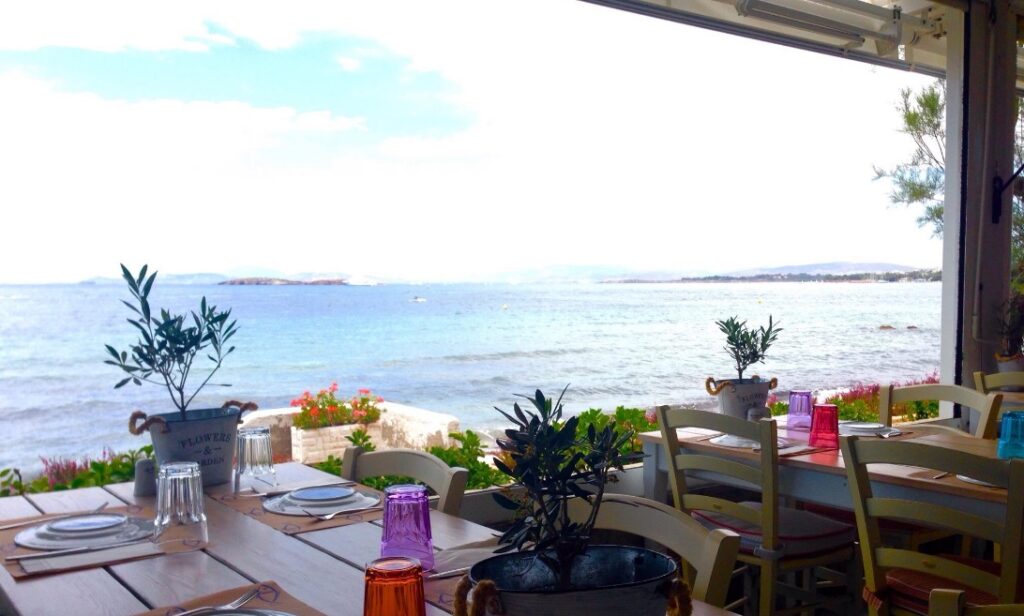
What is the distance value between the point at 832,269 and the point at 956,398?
32616mm

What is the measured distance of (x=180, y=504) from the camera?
156 cm

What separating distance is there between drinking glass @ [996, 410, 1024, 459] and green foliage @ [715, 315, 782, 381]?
0.82 metres

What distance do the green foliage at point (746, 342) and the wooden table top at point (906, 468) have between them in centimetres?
27

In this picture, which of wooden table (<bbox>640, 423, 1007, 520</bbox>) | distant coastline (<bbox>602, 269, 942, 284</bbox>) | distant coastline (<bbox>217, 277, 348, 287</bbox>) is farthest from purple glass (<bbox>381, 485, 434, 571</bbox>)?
distant coastline (<bbox>602, 269, 942, 284</bbox>)

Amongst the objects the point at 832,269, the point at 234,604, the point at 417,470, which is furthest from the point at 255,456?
the point at 832,269

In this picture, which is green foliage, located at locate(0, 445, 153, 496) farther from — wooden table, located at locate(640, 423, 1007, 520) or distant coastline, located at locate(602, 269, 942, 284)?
distant coastline, located at locate(602, 269, 942, 284)

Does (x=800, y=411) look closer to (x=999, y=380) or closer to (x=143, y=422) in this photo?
(x=999, y=380)

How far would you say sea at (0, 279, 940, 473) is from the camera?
70.3 feet

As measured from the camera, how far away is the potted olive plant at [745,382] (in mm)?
2971

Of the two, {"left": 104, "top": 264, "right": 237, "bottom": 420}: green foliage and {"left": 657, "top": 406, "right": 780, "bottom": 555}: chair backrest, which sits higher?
{"left": 104, "top": 264, "right": 237, "bottom": 420}: green foliage

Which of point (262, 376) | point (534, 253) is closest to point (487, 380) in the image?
point (262, 376)

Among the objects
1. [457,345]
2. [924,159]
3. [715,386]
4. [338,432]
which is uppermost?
[924,159]

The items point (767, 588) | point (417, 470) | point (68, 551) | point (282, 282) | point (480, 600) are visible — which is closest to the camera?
point (480, 600)

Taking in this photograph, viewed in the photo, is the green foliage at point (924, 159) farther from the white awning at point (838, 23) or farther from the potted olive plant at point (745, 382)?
the potted olive plant at point (745, 382)
